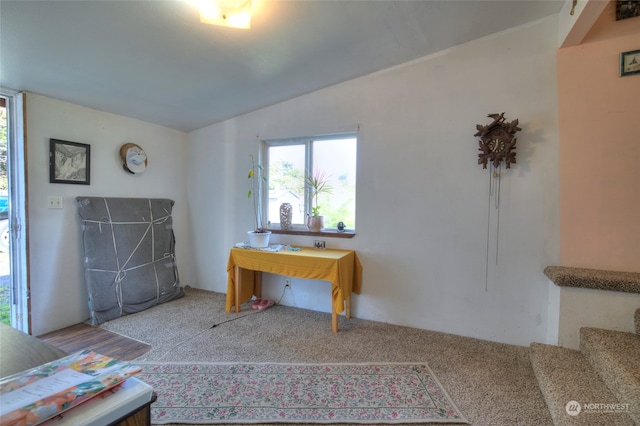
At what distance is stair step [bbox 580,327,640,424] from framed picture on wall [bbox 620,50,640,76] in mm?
1751

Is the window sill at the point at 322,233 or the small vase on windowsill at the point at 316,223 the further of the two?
the small vase on windowsill at the point at 316,223

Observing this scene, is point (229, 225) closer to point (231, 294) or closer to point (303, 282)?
point (231, 294)

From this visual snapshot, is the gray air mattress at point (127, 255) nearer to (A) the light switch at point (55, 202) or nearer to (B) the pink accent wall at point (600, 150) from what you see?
(A) the light switch at point (55, 202)

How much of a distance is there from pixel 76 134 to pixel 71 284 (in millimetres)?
1402

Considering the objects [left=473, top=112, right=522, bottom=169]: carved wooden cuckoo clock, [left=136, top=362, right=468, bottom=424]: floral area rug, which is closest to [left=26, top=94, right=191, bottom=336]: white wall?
[left=136, top=362, right=468, bottom=424]: floral area rug

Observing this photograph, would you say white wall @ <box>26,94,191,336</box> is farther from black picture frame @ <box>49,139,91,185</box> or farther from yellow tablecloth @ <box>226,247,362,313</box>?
yellow tablecloth @ <box>226,247,362,313</box>

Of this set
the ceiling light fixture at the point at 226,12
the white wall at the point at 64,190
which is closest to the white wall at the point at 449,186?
the ceiling light fixture at the point at 226,12

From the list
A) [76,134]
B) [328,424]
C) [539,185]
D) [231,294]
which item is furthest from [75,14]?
[539,185]

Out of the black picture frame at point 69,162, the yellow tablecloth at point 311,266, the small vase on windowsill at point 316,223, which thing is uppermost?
the black picture frame at point 69,162

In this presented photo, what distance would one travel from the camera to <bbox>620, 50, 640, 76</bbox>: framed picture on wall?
1949 millimetres

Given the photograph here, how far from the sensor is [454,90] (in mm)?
2482

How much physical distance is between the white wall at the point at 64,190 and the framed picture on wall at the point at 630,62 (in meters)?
4.25

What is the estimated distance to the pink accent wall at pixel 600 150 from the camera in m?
1.97

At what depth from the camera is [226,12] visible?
164 centimetres
